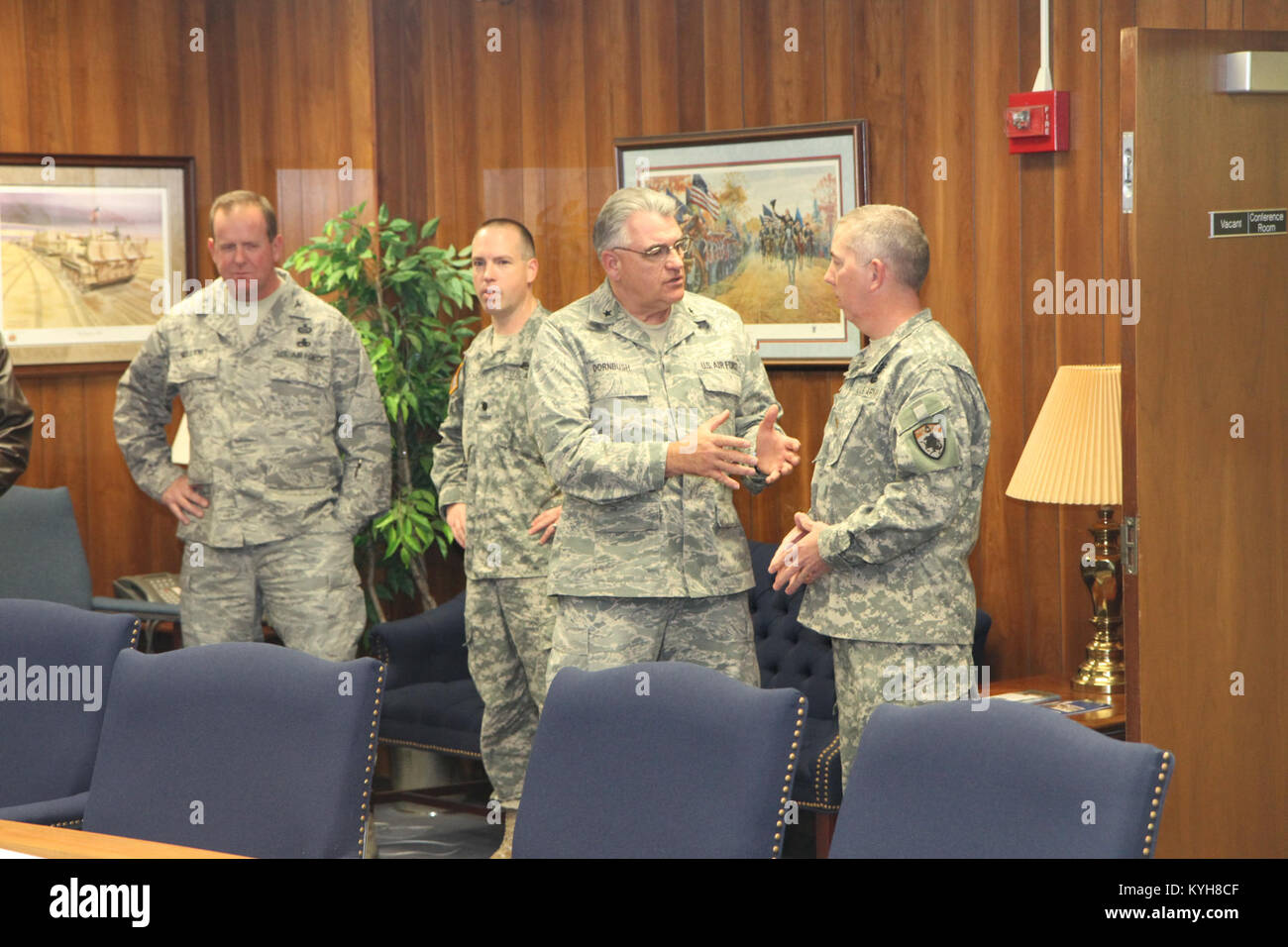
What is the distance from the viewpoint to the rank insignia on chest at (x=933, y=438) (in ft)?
9.78

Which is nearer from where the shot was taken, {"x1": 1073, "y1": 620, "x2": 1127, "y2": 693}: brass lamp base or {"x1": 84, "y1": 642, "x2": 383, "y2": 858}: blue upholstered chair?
{"x1": 84, "y1": 642, "x2": 383, "y2": 858}: blue upholstered chair

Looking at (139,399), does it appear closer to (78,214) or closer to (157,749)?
(78,214)

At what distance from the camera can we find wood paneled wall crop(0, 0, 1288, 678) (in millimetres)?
→ 4211

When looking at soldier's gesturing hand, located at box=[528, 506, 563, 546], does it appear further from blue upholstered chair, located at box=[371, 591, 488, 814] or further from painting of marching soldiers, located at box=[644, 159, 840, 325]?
painting of marching soldiers, located at box=[644, 159, 840, 325]

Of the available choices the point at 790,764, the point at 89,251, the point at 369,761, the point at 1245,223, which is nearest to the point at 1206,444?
the point at 1245,223

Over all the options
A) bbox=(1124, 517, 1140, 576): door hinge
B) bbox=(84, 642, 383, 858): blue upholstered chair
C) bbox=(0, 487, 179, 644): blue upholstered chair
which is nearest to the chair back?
bbox=(0, 487, 179, 644): blue upholstered chair

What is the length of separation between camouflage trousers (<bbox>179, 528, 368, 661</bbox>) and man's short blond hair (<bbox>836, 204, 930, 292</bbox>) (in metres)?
1.83

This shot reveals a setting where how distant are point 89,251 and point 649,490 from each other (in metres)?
3.27

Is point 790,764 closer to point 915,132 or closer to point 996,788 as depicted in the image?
point 996,788

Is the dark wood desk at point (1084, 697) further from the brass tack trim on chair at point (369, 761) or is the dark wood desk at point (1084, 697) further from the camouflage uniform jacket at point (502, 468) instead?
the brass tack trim on chair at point (369, 761)

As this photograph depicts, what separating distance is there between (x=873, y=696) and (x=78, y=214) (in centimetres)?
387

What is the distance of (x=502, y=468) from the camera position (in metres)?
4.23

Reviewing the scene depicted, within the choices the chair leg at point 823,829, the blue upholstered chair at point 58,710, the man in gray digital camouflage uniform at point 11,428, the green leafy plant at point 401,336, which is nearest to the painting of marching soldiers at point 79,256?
the green leafy plant at point 401,336
